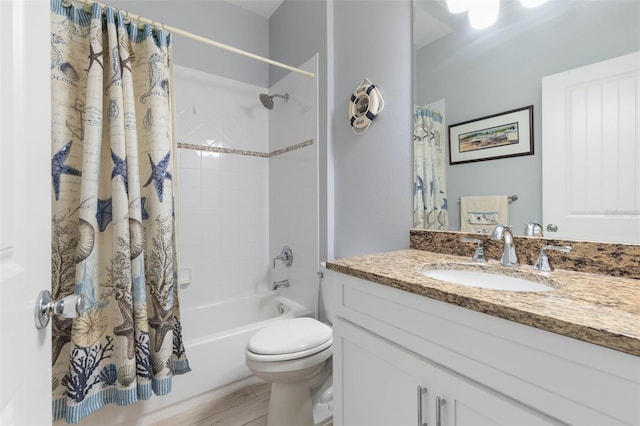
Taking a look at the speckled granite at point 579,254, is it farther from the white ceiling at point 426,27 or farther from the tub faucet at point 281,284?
the tub faucet at point 281,284

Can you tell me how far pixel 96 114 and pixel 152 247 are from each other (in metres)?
0.63

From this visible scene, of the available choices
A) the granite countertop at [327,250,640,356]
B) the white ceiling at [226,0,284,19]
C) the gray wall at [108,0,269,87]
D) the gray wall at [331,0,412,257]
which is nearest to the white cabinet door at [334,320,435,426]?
the granite countertop at [327,250,640,356]

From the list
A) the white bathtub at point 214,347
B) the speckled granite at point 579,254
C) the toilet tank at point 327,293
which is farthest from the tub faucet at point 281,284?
the speckled granite at point 579,254

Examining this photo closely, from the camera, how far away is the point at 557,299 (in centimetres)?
62

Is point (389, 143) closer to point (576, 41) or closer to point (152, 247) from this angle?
point (576, 41)

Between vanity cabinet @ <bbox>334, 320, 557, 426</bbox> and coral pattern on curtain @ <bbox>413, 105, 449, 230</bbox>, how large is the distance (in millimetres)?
655

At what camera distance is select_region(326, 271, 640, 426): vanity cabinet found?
49 centimetres

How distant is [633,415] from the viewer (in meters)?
0.45

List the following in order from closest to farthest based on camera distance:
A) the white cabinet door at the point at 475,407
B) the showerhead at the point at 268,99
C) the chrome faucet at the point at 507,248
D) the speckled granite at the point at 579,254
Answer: the white cabinet door at the point at 475,407, the speckled granite at the point at 579,254, the chrome faucet at the point at 507,248, the showerhead at the point at 268,99

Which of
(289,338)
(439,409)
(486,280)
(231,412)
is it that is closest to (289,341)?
(289,338)

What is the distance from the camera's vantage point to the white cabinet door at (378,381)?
0.77 m

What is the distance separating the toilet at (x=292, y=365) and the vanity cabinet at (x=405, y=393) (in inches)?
11.7

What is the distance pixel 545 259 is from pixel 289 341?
1054mm

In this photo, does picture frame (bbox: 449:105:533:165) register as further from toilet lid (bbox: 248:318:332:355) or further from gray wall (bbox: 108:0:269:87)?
gray wall (bbox: 108:0:269:87)
